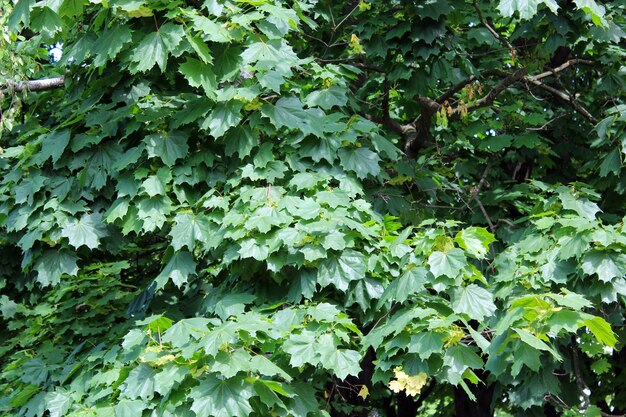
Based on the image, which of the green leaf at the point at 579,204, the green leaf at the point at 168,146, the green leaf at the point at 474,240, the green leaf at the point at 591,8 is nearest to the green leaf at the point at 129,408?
the green leaf at the point at 168,146

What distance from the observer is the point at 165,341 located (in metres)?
5.20

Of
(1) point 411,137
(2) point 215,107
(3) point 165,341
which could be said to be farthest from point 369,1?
(3) point 165,341

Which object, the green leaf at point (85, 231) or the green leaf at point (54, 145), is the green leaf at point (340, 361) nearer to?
the green leaf at point (85, 231)

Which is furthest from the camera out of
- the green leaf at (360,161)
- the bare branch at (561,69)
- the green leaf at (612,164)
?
the bare branch at (561,69)

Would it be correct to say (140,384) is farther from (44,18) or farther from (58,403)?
(44,18)

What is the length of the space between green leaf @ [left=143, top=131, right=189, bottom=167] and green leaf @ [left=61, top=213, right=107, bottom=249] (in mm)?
702

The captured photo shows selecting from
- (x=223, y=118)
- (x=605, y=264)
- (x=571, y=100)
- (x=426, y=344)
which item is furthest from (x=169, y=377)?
(x=571, y=100)

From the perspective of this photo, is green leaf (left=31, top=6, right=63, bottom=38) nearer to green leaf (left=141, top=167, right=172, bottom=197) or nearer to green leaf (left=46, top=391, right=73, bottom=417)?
green leaf (left=141, top=167, right=172, bottom=197)

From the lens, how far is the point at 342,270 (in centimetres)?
Result: 554

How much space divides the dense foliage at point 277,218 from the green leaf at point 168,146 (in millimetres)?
19

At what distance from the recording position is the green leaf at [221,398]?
15.8 feet

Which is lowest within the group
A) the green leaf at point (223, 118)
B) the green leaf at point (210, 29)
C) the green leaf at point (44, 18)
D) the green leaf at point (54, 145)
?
the green leaf at point (54, 145)

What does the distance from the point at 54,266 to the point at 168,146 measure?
1229 millimetres

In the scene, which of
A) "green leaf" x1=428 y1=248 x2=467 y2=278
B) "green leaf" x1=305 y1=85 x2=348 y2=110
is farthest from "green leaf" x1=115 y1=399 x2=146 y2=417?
"green leaf" x1=305 y1=85 x2=348 y2=110
